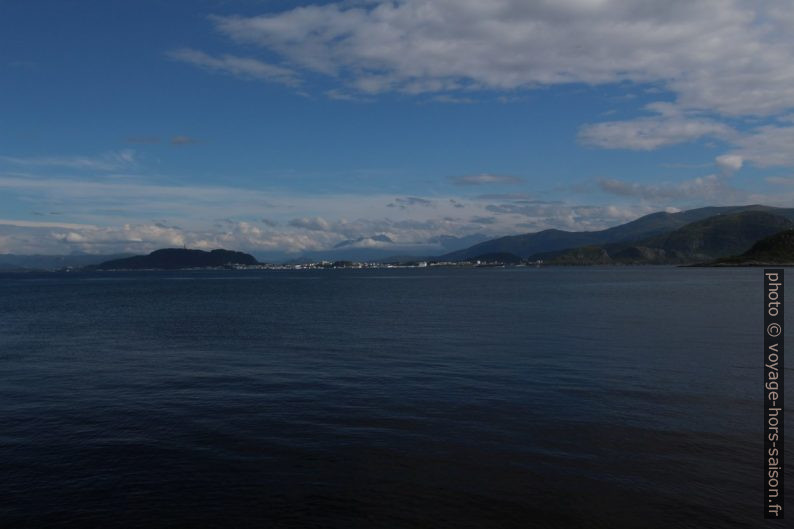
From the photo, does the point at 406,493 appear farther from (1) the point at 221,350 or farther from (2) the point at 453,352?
(1) the point at 221,350

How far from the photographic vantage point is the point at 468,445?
91.6ft

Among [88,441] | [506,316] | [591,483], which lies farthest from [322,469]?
[506,316]

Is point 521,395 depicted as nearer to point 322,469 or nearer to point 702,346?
point 322,469

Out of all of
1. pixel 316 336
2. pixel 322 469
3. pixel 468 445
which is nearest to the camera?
pixel 322 469

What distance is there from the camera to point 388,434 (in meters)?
29.6

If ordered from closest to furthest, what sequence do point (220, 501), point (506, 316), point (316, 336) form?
point (220, 501)
point (316, 336)
point (506, 316)

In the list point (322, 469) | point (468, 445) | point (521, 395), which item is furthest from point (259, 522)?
point (521, 395)

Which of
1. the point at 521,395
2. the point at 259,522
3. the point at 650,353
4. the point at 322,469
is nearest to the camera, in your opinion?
the point at 259,522

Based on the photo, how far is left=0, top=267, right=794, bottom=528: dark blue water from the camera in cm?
2147

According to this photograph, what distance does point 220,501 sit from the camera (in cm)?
2205

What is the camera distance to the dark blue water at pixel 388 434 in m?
21.5

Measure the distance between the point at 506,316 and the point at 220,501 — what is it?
73587 mm

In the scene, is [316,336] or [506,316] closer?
[316,336]

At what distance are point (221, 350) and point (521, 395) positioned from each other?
36365 millimetres
